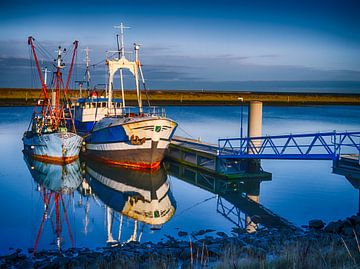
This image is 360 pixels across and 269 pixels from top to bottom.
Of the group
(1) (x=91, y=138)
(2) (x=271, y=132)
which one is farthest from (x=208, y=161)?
(2) (x=271, y=132)

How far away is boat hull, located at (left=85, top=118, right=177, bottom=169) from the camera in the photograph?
82.6ft

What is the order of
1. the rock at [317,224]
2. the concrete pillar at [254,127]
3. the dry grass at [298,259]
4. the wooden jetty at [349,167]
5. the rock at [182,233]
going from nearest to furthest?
the dry grass at [298,259], the rock at [182,233], the rock at [317,224], the wooden jetty at [349,167], the concrete pillar at [254,127]

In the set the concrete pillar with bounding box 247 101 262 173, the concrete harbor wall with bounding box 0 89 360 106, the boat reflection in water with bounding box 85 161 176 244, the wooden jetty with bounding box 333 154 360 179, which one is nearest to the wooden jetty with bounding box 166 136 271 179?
the concrete pillar with bounding box 247 101 262 173

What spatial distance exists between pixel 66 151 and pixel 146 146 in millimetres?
5273

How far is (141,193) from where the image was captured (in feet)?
70.4

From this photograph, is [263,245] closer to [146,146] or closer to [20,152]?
[146,146]

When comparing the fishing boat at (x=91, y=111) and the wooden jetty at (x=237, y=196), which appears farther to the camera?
the fishing boat at (x=91, y=111)

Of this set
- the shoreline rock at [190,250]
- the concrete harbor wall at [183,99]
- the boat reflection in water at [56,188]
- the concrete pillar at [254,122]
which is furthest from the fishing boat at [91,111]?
the concrete harbor wall at [183,99]

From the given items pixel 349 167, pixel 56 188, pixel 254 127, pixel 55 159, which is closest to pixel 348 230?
pixel 349 167

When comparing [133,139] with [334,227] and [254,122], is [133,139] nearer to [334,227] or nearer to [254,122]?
[254,122]

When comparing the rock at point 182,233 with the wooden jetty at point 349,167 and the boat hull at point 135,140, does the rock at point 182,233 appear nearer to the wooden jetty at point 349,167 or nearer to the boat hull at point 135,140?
the wooden jetty at point 349,167

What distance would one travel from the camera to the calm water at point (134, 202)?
50.6 feet

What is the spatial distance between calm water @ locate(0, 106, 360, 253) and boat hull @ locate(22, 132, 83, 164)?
2.28 ft

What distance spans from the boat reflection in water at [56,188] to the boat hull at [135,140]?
7.81ft
